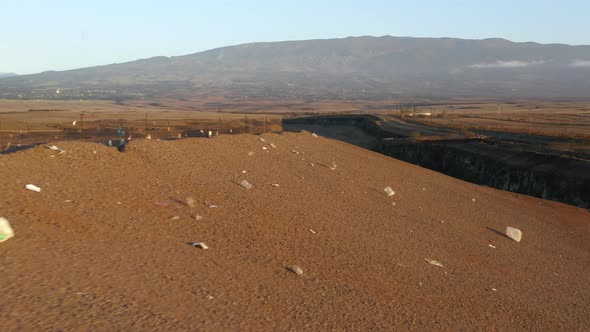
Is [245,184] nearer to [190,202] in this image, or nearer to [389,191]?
[190,202]

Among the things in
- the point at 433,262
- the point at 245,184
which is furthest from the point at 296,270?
the point at 245,184

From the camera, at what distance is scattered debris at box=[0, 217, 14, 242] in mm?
6720

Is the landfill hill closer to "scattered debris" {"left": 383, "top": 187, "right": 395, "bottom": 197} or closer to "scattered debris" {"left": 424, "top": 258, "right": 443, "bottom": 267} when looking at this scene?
"scattered debris" {"left": 424, "top": 258, "right": 443, "bottom": 267}

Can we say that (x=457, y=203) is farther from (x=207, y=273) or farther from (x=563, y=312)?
(x=207, y=273)

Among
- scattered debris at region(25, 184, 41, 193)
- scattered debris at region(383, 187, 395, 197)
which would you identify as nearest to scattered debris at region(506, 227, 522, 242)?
scattered debris at region(383, 187, 395, 197)

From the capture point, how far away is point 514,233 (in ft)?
43.5

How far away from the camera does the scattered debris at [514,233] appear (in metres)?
13.1

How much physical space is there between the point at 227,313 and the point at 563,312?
591cm

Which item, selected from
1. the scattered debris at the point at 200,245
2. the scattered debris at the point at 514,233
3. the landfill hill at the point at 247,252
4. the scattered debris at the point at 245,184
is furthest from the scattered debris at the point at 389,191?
the scattered debris at the point at 200,245

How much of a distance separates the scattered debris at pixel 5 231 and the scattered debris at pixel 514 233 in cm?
1090

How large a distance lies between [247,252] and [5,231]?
10.8 feet

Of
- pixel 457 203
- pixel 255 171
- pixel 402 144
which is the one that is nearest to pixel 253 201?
pixel 255 171

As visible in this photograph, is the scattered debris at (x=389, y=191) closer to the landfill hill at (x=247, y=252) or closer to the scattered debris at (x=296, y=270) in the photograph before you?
the landfill hill at (x=247, y=252)

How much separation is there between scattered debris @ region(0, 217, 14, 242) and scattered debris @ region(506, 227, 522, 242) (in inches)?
429
